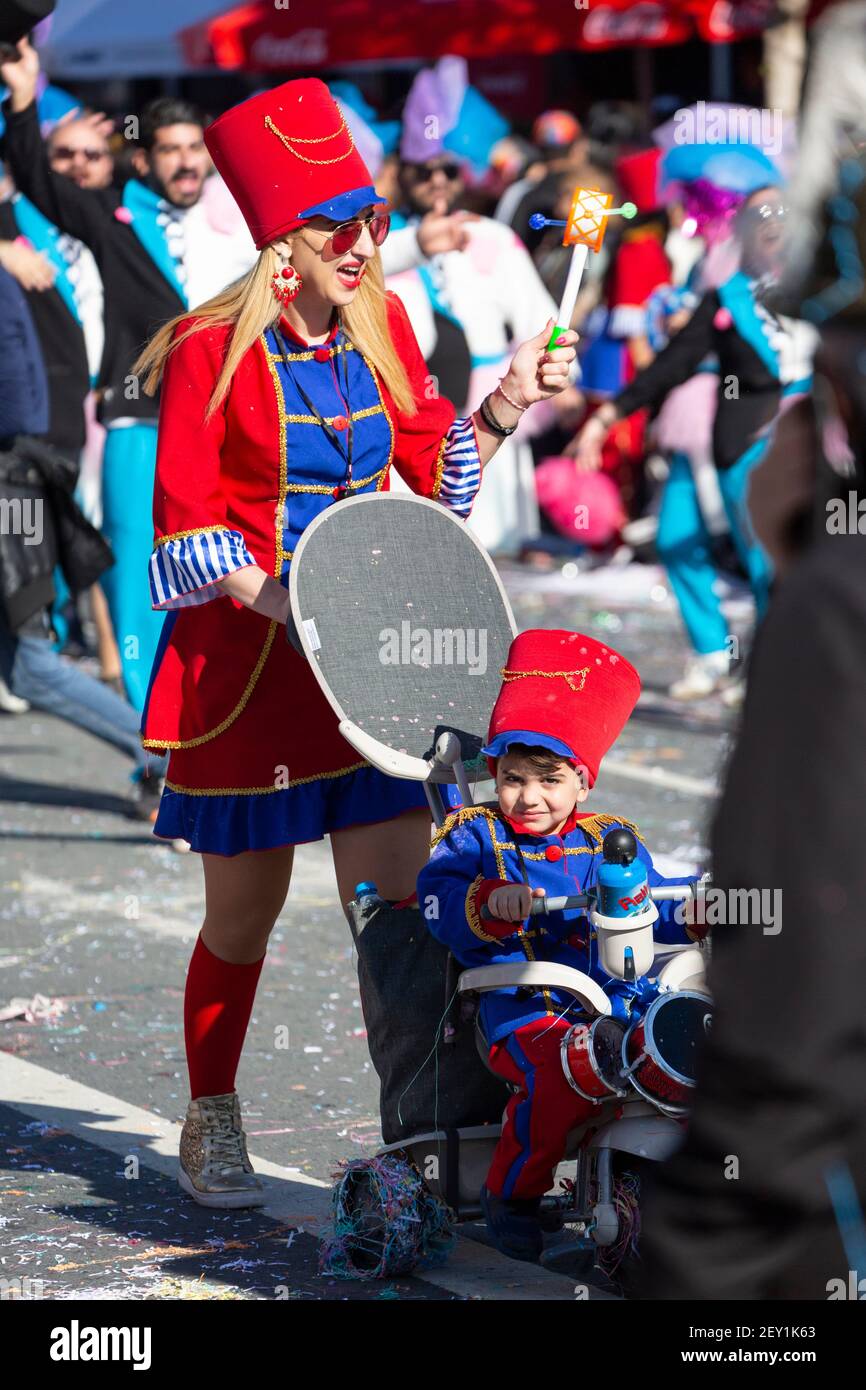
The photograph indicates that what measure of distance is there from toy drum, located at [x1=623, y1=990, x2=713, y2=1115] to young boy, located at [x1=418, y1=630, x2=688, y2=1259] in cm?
16

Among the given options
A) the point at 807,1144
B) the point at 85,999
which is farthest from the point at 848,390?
the point at 85,999

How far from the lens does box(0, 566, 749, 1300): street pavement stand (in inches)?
165

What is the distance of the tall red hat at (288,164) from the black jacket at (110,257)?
3951 millimetres

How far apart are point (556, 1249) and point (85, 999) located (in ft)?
7.72

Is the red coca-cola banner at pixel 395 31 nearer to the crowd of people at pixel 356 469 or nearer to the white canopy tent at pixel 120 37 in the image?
the white canopy tent at pixel 120 37

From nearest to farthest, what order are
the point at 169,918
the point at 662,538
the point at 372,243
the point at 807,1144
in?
the point at 807,1144
the point at 372,243
the point at 169,918
the point at 662,538

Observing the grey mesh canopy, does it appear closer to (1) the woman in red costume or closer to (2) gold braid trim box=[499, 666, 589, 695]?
(1) the woman in red costume

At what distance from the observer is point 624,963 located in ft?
12.2

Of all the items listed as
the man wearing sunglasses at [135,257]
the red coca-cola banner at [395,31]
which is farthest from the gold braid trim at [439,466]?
the red coca-cola banner at [395,31]

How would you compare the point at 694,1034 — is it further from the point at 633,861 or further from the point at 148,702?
the point at 148,702

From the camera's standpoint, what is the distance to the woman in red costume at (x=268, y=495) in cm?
421

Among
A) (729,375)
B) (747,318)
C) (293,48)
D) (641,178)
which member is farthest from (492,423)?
(293,48)

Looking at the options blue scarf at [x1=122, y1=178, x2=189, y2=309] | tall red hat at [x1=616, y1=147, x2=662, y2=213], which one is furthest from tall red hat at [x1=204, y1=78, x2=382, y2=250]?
tall red hat at [x1=616, y1=147, x2=662, y2=213]
